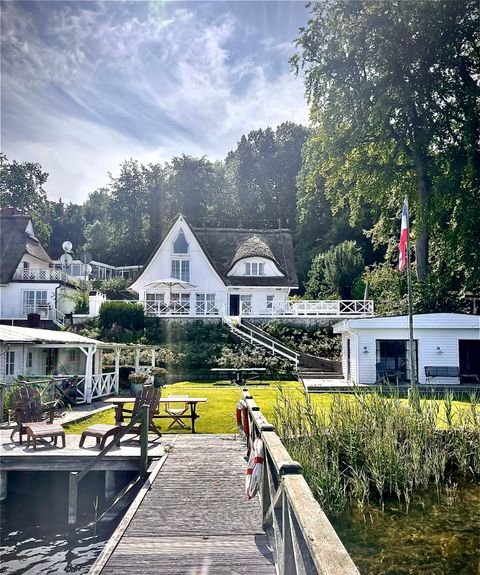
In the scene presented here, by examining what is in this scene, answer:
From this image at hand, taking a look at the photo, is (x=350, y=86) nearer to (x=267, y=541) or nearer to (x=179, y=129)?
(x=179, y=129)

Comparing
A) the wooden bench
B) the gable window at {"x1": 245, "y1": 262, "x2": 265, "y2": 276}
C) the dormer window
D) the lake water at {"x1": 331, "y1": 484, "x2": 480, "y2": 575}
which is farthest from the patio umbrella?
the lake water at {"x1": 331, "y1": 484, "x2": 480, "y2": 575}

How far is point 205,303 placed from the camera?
34.0m

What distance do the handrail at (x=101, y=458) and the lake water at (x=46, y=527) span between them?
1.21 feet

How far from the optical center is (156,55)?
659 cm

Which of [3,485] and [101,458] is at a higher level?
[101,458]

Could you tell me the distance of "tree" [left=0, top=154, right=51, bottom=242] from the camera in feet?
184

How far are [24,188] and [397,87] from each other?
4447 centimetres

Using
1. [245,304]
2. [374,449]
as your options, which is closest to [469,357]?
[374,449]

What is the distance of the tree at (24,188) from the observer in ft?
184

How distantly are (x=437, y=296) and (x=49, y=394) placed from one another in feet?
65.8

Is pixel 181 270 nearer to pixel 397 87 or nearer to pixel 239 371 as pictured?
pixel 239 371

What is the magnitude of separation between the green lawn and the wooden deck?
216 centimetres

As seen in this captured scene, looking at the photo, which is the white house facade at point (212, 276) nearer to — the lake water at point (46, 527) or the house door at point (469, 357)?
the house door at point (469, 357)

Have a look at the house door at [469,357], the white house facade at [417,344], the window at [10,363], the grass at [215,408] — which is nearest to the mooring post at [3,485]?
the grass at [215,408]
